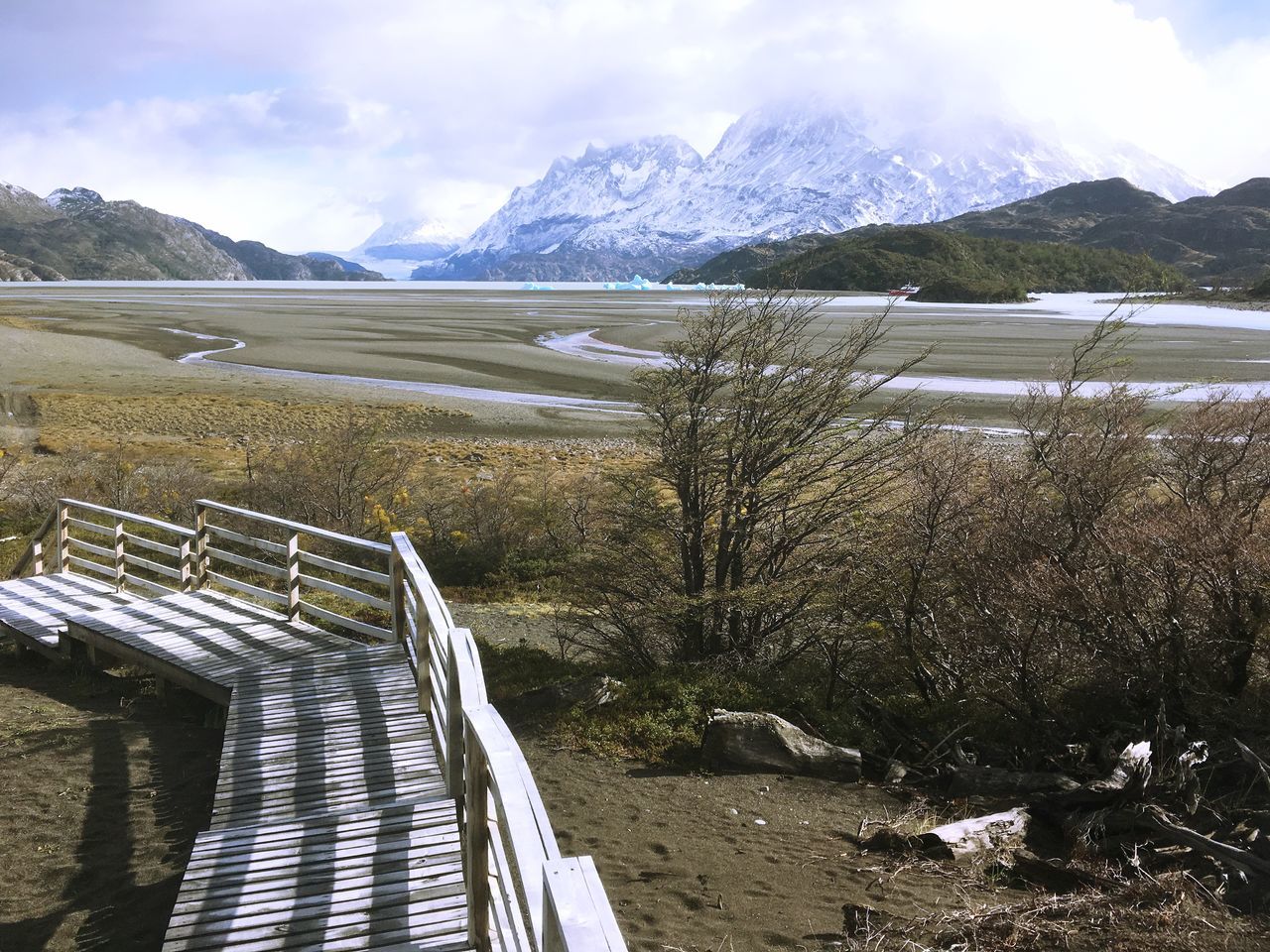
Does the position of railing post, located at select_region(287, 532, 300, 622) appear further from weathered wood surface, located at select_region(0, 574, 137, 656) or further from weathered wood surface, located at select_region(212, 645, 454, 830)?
weathered wood surface, located at select_region(0, 574, 137, 656)

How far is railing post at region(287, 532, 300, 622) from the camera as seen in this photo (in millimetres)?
8398

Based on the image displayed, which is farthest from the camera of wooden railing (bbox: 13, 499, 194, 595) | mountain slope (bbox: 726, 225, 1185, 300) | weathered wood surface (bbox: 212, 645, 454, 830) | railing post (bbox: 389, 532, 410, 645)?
mountain slope (bbox: 726, 225, 1185, 300)

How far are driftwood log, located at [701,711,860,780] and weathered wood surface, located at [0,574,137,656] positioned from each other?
235 inches

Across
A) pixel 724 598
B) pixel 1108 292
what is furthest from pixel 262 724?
pixel 1108 292

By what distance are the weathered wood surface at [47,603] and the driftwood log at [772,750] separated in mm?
5973

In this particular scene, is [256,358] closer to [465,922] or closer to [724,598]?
[724,598]

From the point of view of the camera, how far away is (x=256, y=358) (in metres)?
51.6

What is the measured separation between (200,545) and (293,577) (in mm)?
1897

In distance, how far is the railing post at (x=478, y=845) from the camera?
12.3 feet

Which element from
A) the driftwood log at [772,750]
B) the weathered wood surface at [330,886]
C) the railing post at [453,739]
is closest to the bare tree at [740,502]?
the driftwood log at [772,750]

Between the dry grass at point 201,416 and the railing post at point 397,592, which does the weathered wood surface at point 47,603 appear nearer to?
the railing post at point 397,592

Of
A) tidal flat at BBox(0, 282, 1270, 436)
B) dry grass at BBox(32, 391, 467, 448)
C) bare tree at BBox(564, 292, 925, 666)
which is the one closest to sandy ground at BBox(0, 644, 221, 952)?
bare tree at BBox(564, 292, 925, 666)

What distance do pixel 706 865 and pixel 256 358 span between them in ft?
166

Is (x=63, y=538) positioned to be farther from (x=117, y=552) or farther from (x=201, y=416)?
(x=201, y=416)
